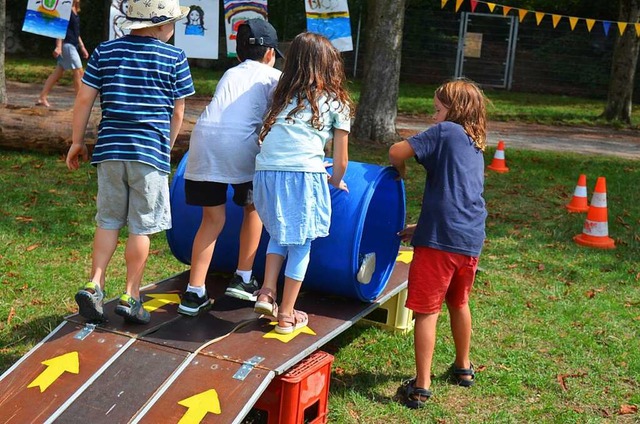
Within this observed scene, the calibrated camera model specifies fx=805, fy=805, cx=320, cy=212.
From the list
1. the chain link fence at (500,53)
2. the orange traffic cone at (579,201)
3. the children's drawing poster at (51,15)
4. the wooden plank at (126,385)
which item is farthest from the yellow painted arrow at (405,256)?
the chain link fence at (500,53)

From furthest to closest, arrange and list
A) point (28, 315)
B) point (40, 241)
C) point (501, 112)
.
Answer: point (501, 112)
point (40, 241)
point (28, 315)

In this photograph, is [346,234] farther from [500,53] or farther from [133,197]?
[500,53]

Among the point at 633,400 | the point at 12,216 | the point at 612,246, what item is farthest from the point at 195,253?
the point at 612,246

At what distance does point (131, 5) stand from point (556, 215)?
5.83 metres

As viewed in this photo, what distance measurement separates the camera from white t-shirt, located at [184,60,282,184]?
433 centimetres

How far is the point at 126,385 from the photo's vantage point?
12.4ft

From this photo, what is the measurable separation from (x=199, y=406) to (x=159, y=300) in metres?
1.22

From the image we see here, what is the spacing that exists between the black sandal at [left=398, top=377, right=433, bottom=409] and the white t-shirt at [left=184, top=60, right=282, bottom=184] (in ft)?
4.78

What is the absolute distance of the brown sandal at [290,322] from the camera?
13.9ft

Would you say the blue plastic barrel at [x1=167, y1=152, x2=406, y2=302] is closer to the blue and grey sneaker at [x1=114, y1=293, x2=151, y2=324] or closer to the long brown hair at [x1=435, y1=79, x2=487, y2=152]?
the long brown hair at [x1=435, y1=79, x2=487, y2=152]

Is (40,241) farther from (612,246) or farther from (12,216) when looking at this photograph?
(612,246)

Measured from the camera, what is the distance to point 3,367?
447 centimetres

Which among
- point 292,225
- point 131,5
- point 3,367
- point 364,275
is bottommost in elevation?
point 3,367

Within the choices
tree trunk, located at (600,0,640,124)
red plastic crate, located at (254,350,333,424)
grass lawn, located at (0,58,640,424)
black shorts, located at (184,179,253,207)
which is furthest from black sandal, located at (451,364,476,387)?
tree trunk, located at (600,0,640,124)
